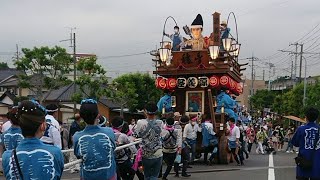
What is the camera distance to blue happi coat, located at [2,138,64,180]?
12.0ft

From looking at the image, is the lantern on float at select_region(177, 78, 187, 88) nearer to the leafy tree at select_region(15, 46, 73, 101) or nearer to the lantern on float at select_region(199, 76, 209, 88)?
the lantern on float at select_region(199, 76, 209, 88)

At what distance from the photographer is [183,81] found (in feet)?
59.6

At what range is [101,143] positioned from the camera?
5434mm

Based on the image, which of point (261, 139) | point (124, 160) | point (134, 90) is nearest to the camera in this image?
point (124, 160)

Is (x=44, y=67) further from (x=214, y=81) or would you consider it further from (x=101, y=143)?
(x=101, y=143)

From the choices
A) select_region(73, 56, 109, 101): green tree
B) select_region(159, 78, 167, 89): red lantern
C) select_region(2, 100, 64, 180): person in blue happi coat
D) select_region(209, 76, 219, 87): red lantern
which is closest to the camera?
select_region(2, 100, 64, 180): person in blue happi coat

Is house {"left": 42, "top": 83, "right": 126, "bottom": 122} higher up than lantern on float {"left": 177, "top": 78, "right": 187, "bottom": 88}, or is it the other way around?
lantern on float {"left": 177, "top": 78, "right": 187, "bottom": 88}

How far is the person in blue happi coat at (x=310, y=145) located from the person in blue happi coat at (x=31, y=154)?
17.5ft

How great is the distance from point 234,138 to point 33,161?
13.3 m

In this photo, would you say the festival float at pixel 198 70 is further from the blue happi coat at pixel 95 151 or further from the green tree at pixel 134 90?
the green tree at pixel 134 90

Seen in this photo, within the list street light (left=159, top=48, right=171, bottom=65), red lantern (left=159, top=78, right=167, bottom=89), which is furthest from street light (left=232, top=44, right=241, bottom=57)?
red lantern (left=159, top=78, right=167, bottom=89)

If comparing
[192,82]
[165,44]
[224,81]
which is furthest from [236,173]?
[165,44]

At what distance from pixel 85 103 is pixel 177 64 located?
1269 cm

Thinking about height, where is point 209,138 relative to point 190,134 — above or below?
below
